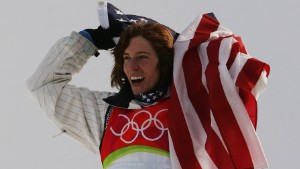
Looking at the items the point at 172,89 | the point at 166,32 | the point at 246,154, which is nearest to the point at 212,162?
the point at 246,154

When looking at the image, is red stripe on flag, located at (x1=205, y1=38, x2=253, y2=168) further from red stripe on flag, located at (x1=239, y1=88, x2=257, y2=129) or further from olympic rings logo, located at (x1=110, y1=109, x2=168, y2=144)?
olympic rings logo, located at (x1=110, y1=109, x2=168, y2=144)

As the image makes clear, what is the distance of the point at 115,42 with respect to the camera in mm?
4457

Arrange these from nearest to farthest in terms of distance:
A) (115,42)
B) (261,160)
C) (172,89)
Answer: (261,160) → (172,89) → (115,42)

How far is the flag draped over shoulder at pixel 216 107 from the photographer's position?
391cm

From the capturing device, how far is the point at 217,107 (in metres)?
3.93

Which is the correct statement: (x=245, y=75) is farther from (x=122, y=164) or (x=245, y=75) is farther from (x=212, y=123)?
(x=122, y=164)

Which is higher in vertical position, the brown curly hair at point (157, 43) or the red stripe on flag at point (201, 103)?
the brown curly hair at point (157, 43)

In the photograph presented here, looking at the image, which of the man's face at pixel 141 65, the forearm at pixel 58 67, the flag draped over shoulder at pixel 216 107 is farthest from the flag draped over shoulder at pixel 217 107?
the forearm at pixel 58 67

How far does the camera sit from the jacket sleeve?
4.32 meters

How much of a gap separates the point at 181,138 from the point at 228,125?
26 centimetres

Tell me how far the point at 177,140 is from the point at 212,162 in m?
0.22

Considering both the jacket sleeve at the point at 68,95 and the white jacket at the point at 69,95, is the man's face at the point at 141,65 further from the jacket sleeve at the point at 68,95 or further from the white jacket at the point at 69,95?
the jacket sleeve at the point at 68,95

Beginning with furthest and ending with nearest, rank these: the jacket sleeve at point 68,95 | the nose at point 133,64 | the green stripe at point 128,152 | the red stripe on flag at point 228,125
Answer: the jacket sleeve at point 68,95, the nose at point 133,64, the green stripe at point 128,152, the red stripe on flag at point 228,125

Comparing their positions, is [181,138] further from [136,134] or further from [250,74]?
[250,74]
